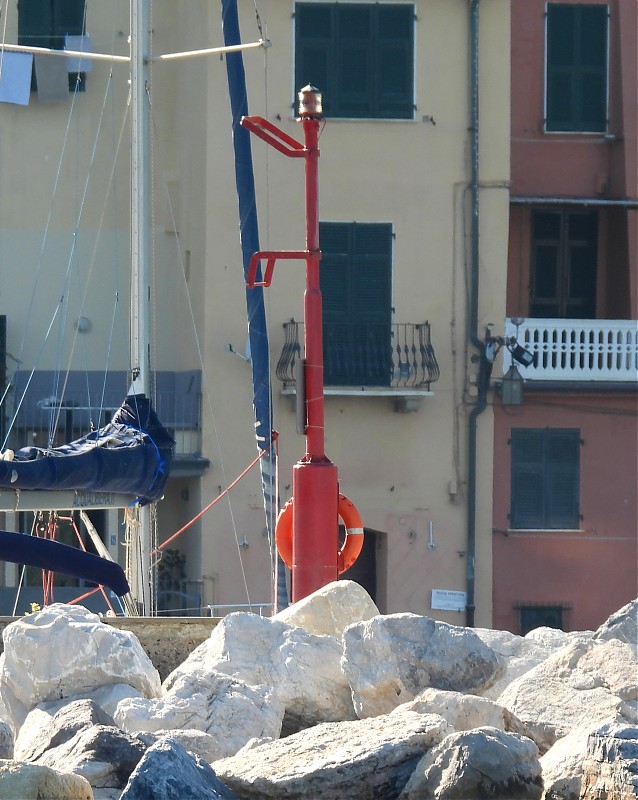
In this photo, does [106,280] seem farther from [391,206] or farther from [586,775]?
[586,775]

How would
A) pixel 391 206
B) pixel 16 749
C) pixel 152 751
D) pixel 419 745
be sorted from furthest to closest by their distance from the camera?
pixel 391 206
pixel 16 749
pixel 419 745
pixel 152 751

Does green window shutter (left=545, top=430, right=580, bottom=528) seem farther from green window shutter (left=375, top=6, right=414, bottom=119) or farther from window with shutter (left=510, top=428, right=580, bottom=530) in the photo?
green window shutter (left=375, top=6, right=414, bottom=119)

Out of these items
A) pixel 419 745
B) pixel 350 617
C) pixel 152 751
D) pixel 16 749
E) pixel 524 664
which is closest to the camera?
pixel 152 751

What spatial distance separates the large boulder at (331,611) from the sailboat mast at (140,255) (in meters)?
5.17

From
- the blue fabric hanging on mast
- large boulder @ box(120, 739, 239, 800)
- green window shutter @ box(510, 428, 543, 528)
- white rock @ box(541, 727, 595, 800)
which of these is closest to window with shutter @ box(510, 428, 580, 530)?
green window shutter @ box(510, 428, 543, 528)

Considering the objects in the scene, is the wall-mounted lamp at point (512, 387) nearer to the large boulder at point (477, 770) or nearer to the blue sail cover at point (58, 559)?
the blue sail cover at point (58, 559)

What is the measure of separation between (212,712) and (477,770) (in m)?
1.74

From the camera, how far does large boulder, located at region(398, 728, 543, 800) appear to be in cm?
639

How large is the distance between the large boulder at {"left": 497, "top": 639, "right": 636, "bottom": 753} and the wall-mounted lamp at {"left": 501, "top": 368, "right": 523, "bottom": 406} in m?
14.3

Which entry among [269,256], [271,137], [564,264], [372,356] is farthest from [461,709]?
[564,264]

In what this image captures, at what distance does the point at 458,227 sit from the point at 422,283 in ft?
2.94

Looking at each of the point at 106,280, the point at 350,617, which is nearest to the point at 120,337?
the point at 106,280

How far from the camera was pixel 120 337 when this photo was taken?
23.7m

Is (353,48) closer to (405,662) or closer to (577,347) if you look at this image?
(577,347)
